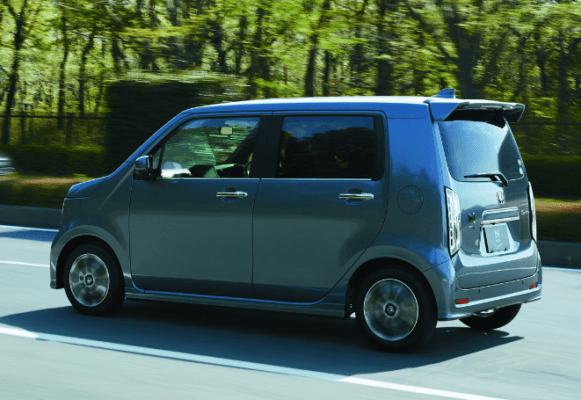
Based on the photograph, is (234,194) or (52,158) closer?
(234,194)

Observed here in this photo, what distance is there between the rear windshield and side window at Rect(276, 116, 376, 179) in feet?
1.78

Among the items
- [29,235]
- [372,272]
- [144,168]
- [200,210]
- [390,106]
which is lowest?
[29,235]

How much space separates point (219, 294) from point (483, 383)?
83.9 inches

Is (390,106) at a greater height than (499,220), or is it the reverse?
(390,106)

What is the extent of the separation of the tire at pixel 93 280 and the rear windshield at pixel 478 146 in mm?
2852

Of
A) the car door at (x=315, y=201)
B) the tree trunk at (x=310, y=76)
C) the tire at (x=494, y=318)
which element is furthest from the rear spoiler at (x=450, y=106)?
the tree trunk at (x=310, y=76)

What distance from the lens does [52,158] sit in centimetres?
2320

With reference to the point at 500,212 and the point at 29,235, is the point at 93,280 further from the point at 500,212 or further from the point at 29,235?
the point at 29,235

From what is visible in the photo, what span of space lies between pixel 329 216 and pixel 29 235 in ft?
Result: 28.4

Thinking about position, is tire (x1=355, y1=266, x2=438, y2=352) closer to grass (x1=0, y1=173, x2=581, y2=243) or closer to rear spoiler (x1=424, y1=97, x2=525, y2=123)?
rear spoiler (x1=424, y1=97, x2=525, y2=123)

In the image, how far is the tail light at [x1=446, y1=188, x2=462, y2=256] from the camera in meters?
5.53

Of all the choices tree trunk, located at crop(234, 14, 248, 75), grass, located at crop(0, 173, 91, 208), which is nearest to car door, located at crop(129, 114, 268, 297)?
grass, located at crop(0, 173, 91, 208)

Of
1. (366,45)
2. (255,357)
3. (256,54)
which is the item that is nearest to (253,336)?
(255,357)

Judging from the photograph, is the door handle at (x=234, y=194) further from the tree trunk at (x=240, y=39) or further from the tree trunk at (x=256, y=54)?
the tree trunk at (x=240, y=39)
